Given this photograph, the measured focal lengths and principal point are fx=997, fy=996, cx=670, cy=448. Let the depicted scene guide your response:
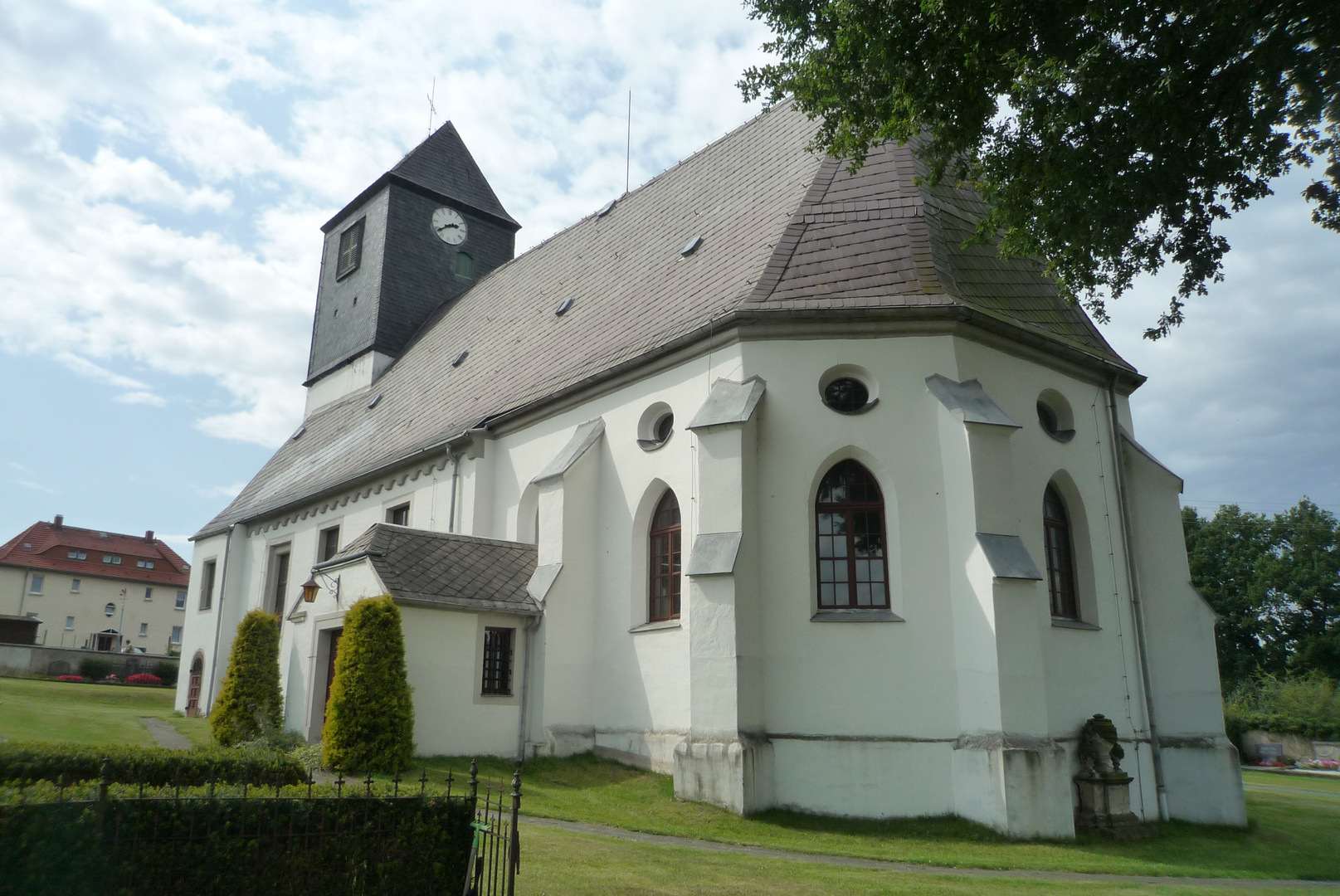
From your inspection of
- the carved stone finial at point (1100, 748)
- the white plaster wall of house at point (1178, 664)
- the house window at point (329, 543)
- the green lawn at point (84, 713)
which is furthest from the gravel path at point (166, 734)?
the white plaster wall of house at point (1178, 664)

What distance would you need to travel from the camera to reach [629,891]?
26.9ft

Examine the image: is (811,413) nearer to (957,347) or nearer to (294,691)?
(957,347)

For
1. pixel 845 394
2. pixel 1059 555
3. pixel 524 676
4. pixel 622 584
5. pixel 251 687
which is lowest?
pixel 251 687

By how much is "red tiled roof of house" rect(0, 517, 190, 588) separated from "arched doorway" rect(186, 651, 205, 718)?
1232 inches

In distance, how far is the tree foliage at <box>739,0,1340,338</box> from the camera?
8.70m

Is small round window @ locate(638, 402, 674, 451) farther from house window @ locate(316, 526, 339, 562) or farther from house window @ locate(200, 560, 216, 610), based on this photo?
house window @ locate(200, 560, 216, 610)

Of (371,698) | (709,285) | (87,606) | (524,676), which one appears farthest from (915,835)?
(87,606)

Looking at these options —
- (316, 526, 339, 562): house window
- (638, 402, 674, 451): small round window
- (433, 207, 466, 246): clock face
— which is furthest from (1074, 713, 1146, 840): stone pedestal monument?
(433, 207, 466, 246): clock face

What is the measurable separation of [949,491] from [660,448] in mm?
4757

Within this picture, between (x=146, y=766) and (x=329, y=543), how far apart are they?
51.9ft

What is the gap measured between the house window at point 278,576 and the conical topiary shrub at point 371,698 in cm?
1345

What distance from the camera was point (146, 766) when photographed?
31.7 ft

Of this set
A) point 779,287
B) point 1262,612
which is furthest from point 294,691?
point 1262,612

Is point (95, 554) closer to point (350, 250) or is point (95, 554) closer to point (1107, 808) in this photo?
point (350, 250)
